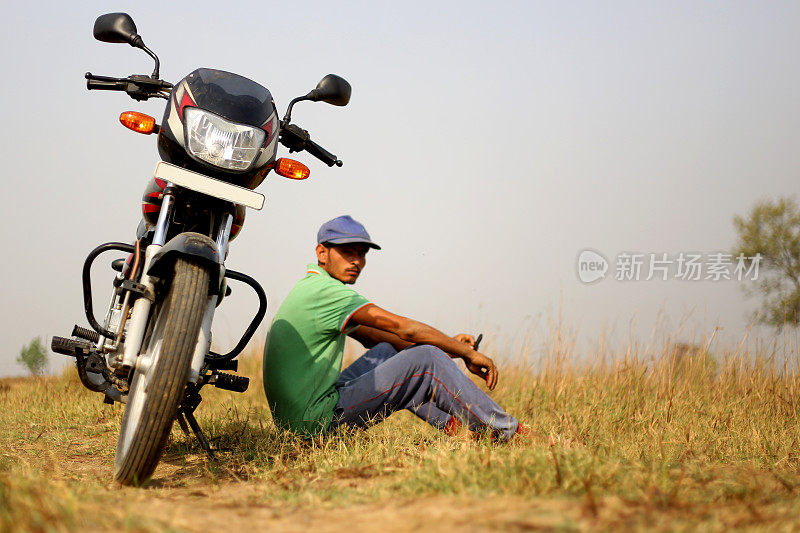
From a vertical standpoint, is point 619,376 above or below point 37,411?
above

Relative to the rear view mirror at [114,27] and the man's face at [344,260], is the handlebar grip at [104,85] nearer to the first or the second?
the rear view mirror at [114,27]

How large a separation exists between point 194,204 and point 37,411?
3658 millimetres

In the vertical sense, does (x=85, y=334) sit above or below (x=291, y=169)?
below

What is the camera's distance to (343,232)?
12.3ft

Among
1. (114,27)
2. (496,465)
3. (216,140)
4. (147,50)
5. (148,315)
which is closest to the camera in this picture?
(496,465)

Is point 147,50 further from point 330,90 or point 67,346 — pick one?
point 67,346

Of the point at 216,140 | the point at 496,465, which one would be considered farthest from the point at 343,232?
the point at 496,465

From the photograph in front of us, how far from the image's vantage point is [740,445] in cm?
421

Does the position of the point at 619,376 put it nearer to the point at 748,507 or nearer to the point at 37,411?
the point at 748,507

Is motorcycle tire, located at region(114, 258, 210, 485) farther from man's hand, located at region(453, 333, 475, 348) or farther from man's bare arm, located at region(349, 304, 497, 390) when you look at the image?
man's hand, located at region(453, 333, 475, 348)

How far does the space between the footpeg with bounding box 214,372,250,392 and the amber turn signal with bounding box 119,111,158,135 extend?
110 cm

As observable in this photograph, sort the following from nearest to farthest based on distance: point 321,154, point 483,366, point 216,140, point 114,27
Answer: point 216,140 < point 114,27 < point 483,366 < point 321,154

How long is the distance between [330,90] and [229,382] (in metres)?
1.56

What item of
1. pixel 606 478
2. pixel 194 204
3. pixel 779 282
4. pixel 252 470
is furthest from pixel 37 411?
pixel 779 282
